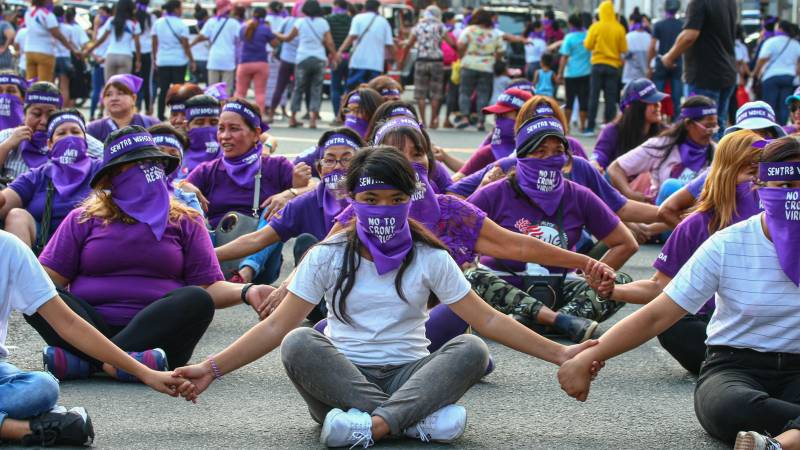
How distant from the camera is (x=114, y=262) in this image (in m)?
6.58

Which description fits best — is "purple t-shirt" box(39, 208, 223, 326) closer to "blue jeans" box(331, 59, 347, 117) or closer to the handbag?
the handbag

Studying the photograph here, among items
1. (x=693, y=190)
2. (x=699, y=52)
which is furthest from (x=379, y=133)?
(x=699, y=52)

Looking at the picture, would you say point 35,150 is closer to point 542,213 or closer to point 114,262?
point 114,262

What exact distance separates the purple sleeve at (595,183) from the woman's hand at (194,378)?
371 cm

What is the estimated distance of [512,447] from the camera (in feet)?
18.0

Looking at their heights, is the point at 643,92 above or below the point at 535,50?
above

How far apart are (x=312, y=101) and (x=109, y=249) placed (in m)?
14.5

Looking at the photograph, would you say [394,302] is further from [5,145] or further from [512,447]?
[5,145]

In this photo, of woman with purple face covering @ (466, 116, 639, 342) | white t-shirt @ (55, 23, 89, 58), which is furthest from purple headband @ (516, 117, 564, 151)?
white t-shirt @ (55, 23, 89, 58)

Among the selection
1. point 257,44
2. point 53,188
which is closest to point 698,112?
point 53,188

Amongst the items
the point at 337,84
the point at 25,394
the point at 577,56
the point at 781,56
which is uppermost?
the point at 25,394

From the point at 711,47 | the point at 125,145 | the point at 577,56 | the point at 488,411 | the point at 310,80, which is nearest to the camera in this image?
the point at 488,411

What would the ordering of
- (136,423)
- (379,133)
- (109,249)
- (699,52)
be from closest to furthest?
(136,423), (109,249), (379,133), (699,52)

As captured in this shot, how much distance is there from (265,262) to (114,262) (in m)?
2.17
